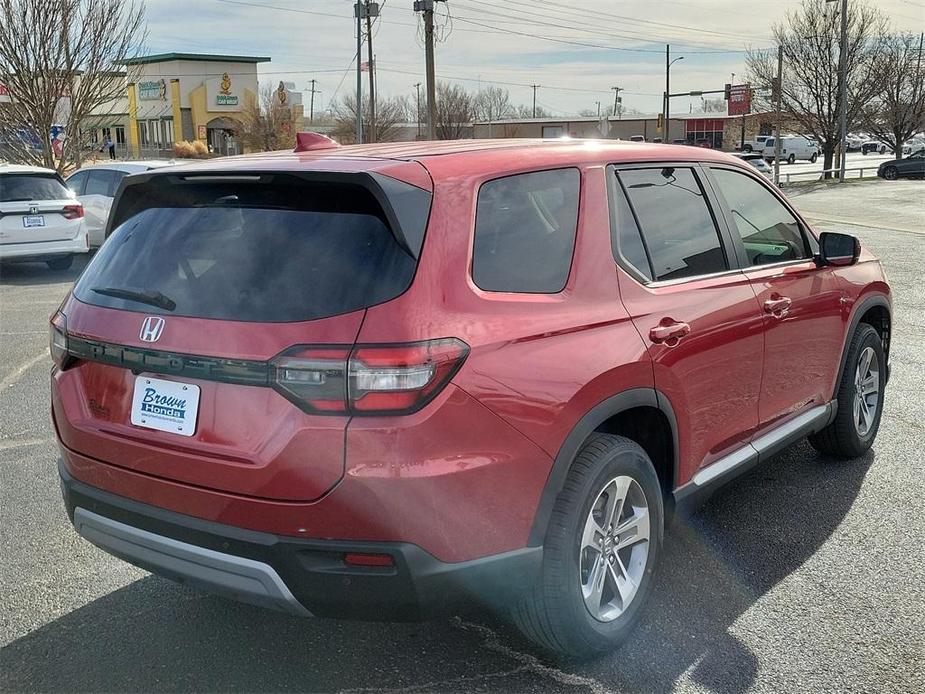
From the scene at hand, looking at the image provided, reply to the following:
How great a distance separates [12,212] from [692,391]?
11.9 meters

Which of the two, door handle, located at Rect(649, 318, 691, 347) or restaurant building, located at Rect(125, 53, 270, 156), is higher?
restaurant building, located at Rect(125, 53, 270, 156)

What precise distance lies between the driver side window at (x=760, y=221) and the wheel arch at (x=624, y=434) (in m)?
1.11

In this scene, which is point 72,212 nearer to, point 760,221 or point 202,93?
point 760,221

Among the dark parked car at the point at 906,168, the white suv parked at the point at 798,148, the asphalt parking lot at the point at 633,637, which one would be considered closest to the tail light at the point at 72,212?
the asphalt parking lot at the point at 633,637

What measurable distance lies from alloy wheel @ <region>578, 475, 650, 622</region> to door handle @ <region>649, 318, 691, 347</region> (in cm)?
51

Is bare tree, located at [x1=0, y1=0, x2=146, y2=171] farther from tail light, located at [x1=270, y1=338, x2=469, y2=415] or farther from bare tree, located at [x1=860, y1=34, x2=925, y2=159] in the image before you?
bare tree, located at [x1=860, y1=34, x2=925, y2=159]

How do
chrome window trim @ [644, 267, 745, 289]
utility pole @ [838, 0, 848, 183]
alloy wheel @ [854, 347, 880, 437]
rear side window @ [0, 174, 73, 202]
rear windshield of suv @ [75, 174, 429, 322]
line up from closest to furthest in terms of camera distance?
rear windshield of suv @ [75, 174, 429, 322], chrome window trim @ [644, 267, 745, 289], alloy wheel @ [854, 347, 880, 437], rear side window @ [0, 174, 73, 202], utility pole @ [838, 0, 848, 183]

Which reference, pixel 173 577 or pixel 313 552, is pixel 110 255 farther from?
pixel 313 552

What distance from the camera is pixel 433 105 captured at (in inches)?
1261

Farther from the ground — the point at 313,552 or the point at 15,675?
the point at 313,552

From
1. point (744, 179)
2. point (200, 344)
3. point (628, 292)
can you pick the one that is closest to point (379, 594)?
point (200, 344)

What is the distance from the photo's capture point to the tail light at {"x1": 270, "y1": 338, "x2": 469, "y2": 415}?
2.38 meters

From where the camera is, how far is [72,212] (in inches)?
518

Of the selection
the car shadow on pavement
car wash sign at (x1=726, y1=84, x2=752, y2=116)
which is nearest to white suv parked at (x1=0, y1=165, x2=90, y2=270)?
the car shadow on pavement
